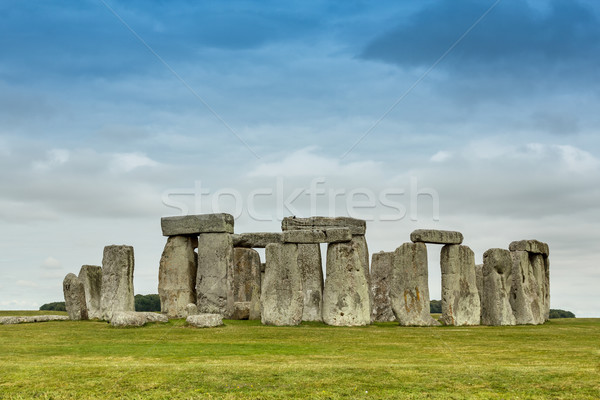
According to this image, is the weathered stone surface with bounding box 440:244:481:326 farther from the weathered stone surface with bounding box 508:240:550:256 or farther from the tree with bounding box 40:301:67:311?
the tree with bounding box 40:301:67:311

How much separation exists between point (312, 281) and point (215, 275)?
10.7 ft

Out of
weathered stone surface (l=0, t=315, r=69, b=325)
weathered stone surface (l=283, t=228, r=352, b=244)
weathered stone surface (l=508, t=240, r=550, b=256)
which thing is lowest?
weathered stone surface (l=0, t=315, r=69, b=325)

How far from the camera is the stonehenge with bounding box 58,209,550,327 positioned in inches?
805

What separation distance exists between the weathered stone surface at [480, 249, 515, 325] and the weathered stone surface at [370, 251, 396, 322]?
3613 mm

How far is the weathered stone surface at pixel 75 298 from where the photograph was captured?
22719 millimetres

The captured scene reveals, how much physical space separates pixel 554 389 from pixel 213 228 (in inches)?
588

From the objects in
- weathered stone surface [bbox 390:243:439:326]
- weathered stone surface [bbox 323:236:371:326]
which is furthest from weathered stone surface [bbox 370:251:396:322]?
weathered stone surface [bbox 323:236:371:326]

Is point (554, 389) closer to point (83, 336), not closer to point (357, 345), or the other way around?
point (357, 345)

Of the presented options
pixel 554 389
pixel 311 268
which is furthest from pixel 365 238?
pixel 554 389

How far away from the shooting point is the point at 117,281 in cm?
2188

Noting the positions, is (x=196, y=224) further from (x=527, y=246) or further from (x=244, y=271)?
(x=527, y=246)

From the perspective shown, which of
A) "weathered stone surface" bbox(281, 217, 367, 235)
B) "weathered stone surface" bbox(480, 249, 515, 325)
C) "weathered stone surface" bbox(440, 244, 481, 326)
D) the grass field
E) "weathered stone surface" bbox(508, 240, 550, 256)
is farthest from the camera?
"weathered stone surface" bbox(281, 217, 367, 235)

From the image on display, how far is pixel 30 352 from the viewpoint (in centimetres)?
1450

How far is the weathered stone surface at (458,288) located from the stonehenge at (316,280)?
32 millimetres
